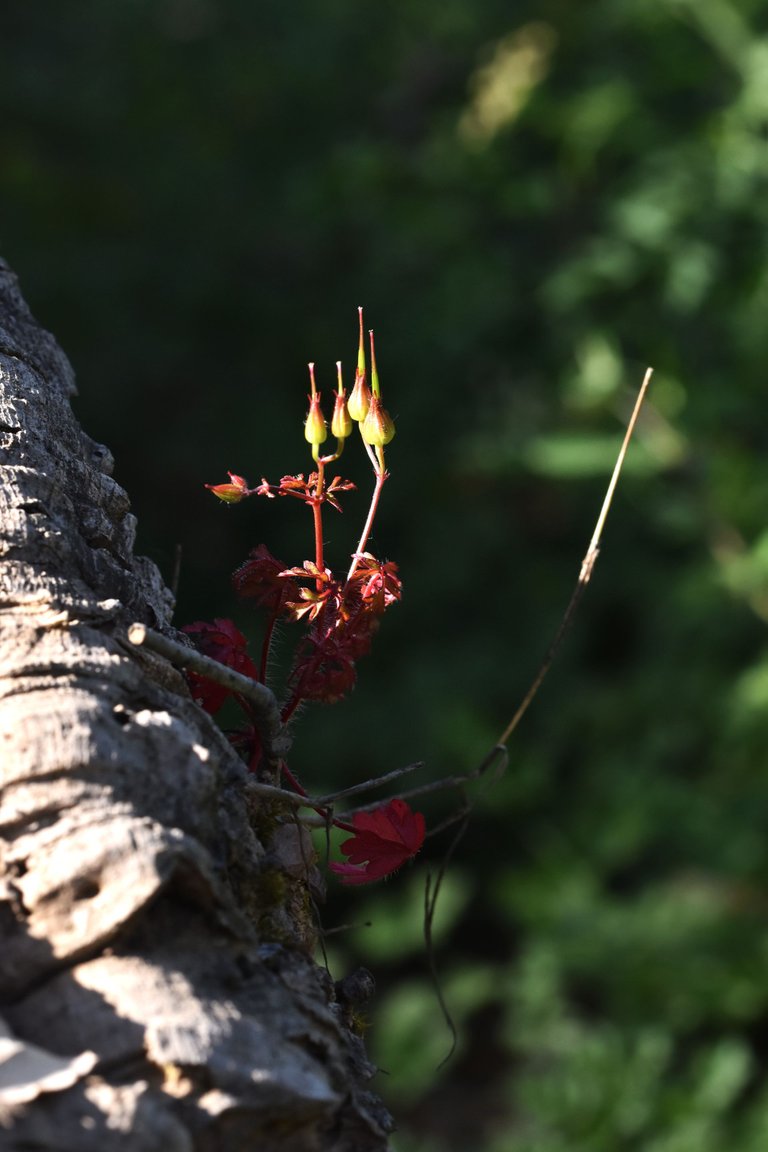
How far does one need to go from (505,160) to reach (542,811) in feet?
7.32

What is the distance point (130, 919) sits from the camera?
0.68 metres

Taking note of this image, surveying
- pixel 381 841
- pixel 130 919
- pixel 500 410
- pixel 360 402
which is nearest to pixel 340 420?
Result: pixel 360 402

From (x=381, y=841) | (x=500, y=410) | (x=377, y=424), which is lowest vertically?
(x=500, y=410)

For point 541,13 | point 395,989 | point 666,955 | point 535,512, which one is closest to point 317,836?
point 666,955

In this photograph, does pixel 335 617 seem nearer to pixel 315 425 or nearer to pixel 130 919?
A: pixel 315 425

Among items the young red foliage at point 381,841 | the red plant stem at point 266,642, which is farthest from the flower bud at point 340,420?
the young red foliage at point 381,841

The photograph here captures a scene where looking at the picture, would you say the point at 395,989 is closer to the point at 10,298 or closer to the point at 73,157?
the point at 73,157

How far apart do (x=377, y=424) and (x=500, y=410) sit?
11.2 feet

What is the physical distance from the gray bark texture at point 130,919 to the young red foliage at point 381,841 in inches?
5.2

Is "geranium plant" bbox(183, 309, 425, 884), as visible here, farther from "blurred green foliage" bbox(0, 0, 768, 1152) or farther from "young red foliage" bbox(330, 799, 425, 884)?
"blurred green foliage" bbox(0, 0, 768, 1152)

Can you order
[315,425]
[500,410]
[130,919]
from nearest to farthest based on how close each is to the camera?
[130,919]
[315,425]
[500,410]

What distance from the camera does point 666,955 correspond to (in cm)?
363

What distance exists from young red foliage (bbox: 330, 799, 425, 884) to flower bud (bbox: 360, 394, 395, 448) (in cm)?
29

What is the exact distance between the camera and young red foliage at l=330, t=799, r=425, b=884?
3.36 ft
